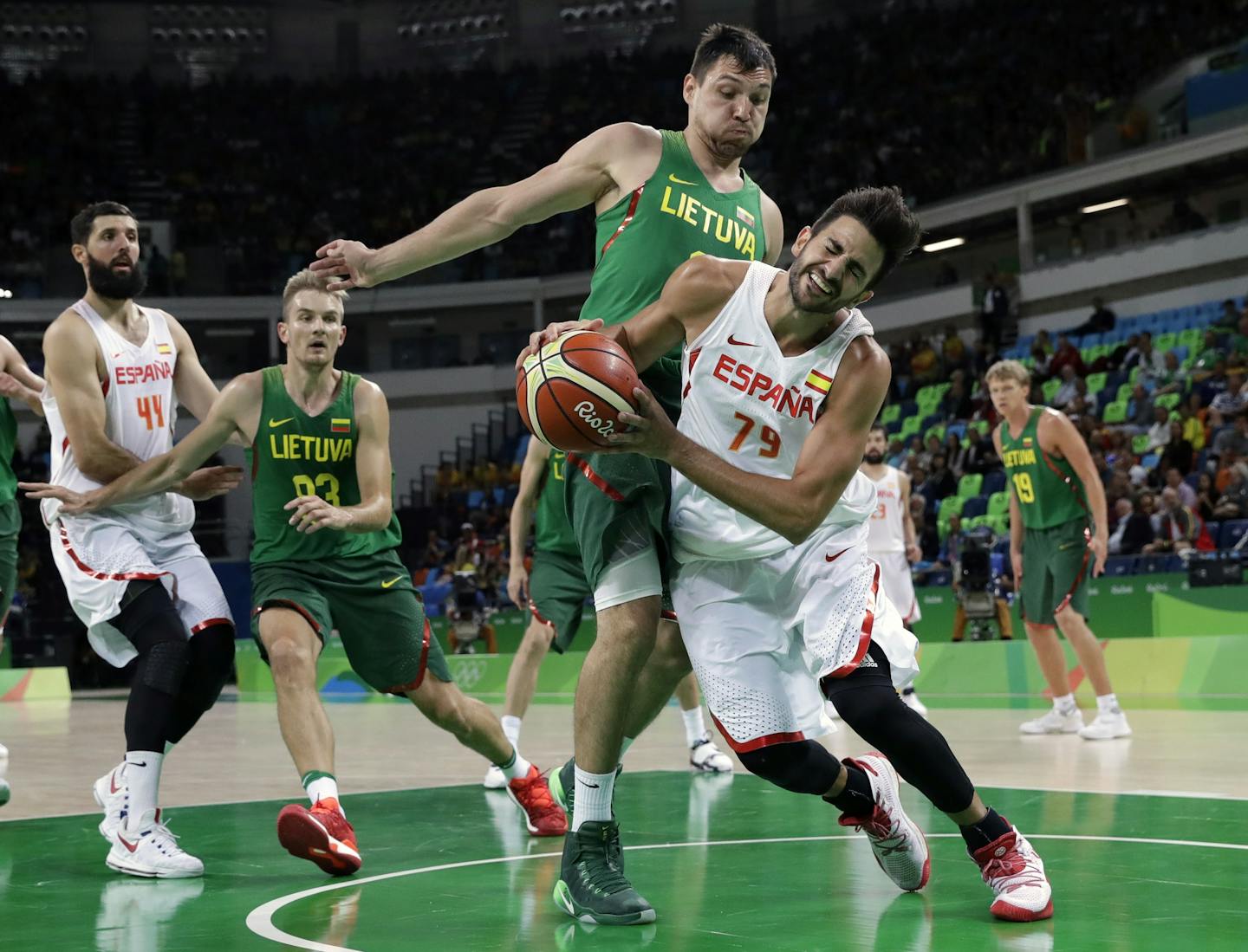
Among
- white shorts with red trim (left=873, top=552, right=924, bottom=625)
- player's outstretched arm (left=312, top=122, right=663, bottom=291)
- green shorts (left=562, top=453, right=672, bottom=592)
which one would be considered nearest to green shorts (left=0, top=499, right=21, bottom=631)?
player's outstretched arm (left=312, top=122, right=663, bottom=291)

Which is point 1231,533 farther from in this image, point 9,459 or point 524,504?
point 9,459

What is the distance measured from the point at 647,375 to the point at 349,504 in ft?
5.35

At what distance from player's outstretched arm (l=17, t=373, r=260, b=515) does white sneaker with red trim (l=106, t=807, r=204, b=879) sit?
107cm

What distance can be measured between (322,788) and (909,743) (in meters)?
Answer: 1.88

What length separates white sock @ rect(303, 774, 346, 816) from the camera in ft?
15.1

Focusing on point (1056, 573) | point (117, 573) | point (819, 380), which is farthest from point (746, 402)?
point (1056, 573)

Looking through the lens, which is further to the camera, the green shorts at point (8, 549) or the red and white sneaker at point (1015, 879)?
the green shorts at point (8, 549)

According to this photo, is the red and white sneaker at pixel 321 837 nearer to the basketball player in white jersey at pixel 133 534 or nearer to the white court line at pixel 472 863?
the white court line at pixel 472 863

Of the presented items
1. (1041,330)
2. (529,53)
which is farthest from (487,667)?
(529,53)

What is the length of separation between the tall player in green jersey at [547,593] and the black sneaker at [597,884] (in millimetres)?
2936

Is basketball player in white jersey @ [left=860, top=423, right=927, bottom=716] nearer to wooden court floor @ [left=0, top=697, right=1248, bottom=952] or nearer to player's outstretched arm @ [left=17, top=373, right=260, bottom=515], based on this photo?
wooden court floor @ [left=0, top=697, right=1248, bottom=952]

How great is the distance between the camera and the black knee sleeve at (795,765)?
3900 millimetres

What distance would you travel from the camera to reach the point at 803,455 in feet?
12.0

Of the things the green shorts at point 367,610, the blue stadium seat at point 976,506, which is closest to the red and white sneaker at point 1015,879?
the green shorts at point 367,610
